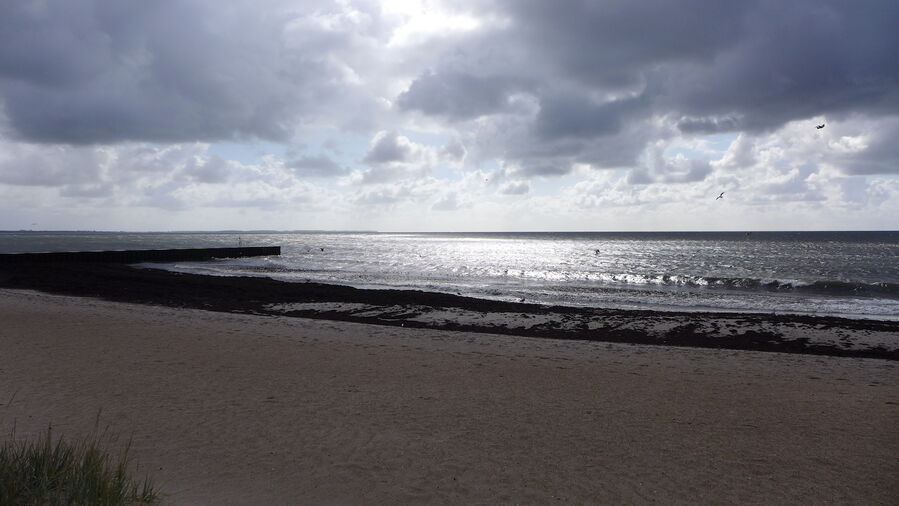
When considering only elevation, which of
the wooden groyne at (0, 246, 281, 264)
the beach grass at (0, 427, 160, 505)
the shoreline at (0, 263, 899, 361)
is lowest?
the shoreline at (0, 263, 899, 361)

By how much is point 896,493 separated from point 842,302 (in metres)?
26.3

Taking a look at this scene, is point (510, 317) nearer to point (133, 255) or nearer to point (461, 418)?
point (461, 418)

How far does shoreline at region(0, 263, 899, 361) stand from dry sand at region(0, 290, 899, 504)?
9.07 feet

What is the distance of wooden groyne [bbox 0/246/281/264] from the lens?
43466 mm

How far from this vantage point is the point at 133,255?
53.1 metres

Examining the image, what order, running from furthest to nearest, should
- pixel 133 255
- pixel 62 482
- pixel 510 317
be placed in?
pixel 133 255
pixel 510 317
pixel 62 482

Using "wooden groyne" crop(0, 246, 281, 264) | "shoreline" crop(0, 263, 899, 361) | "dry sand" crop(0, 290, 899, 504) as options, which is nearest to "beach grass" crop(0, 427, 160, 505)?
"dry sand" crop(0, 290, 899, 504)

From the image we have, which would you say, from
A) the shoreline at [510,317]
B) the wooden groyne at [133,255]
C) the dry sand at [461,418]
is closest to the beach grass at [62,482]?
the dry sand at [461,418]

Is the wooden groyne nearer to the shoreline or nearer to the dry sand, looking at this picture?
the shoreline

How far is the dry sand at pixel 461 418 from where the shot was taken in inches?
227

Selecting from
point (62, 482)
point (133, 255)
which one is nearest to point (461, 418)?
point (62, 482)

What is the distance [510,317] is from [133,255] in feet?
155

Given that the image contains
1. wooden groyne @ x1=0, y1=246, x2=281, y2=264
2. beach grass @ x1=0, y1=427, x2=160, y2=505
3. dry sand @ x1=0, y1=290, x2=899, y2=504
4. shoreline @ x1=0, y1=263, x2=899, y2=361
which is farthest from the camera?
wooden groyne @ x1=0, y1=246, x2=281, y2=264

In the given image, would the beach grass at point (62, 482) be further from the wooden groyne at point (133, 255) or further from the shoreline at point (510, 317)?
the wooden groyne at point (133, 255)
